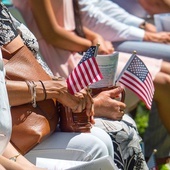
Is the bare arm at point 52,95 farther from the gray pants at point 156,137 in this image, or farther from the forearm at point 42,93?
the gray pants at point 156,137

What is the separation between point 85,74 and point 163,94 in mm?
1455

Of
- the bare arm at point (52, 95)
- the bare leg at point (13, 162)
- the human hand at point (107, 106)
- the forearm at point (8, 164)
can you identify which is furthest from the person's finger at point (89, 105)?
the forearm at point (8, 164)

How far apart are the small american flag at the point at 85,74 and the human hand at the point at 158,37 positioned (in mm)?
1860

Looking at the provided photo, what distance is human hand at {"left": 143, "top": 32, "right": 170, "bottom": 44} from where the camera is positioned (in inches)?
199

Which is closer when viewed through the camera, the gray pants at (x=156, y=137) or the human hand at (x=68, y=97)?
the human hand at (x=68, y=97)

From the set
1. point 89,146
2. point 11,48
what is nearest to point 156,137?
point 89,146

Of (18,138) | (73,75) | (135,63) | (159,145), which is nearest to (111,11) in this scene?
(159,145)

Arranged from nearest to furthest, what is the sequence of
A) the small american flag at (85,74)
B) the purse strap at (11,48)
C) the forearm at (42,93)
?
the forearm at (42,93)
the purse strap at (11,48)
the small american flag at (85,74)

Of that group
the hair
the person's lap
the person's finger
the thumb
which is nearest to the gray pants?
the hair

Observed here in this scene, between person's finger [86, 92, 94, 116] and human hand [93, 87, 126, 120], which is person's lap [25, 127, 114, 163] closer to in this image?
person's finger [86, 92, 94, 116]

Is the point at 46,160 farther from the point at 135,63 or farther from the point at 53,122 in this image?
the point at 135,63

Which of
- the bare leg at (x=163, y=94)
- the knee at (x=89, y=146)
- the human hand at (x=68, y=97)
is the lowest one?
the bare leg at (x=163, y=94)

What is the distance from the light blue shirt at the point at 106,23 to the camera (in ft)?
16.1

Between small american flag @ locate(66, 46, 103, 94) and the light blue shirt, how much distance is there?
1673 mm
